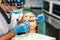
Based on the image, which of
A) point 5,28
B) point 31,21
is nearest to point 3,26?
point 5,28

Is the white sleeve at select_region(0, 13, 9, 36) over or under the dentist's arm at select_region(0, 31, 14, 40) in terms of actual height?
over

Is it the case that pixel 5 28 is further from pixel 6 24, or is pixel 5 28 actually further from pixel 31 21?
pixel 31 21

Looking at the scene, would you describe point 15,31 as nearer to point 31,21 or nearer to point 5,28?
point 5,28

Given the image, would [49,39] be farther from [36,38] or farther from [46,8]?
[46,8]

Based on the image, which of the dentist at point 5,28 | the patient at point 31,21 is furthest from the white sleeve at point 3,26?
the patient at point 31,21

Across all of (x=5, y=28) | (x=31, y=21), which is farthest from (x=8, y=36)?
(x=31, y=21)

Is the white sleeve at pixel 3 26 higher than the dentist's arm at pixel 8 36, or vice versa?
the white sleeve at pixel 3 26

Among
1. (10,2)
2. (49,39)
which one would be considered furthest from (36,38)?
(10,2)

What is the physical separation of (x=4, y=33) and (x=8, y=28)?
0.06 m

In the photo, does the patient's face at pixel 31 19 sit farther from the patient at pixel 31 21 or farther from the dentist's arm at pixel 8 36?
the dentist's arm at pixel 8 36

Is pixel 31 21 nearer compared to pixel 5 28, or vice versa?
pixel 5 28

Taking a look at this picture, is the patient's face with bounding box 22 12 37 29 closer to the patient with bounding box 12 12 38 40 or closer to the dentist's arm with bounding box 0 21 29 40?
the patient with bounding box 12 12 38 40

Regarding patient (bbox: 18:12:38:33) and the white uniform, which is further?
patient (bbox: 18:12:38:33)

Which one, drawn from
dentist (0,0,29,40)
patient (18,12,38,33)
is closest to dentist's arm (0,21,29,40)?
dentist (0,0,29,40)
